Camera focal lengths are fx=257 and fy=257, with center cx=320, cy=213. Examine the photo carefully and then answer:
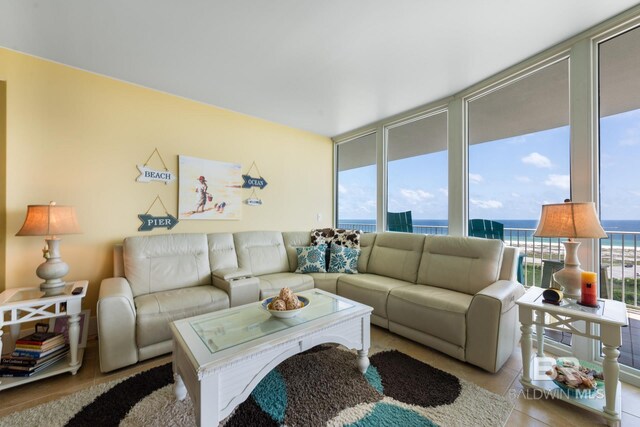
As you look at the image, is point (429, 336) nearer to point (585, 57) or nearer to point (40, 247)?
point (585, 57)

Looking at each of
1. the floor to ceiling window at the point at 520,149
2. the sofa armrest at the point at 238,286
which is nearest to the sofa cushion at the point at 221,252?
the sofa armrest at the point at 238,286

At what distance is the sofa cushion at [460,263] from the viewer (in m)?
2.33

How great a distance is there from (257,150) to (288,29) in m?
1.85

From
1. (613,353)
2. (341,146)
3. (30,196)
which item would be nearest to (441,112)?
(341,146)

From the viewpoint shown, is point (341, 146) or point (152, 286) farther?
point (341, 146)

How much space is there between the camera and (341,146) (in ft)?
14.8

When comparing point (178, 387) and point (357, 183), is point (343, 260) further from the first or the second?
point (178, 387)

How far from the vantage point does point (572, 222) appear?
1604 millimetres

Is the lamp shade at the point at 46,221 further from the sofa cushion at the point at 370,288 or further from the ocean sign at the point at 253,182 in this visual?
the sofa cushion at the point at 370,288

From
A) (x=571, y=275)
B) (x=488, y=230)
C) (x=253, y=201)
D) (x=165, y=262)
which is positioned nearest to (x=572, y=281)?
(x=571, y=275)

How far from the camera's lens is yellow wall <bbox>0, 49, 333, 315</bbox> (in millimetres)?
2127

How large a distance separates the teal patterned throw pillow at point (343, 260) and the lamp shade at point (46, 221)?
251cm

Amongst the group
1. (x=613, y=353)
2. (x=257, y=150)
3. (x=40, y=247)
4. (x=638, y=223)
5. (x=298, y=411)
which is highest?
(x=257, y=150)
